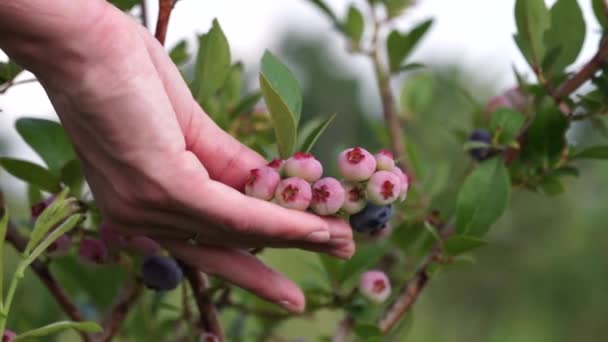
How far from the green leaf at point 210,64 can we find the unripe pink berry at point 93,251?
0.17 meters

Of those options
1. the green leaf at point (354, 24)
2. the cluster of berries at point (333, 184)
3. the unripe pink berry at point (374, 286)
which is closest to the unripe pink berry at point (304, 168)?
the cluster of berries at point (333, 184)

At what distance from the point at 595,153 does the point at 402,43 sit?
0.33 meters

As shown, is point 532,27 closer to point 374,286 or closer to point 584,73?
point 584,73

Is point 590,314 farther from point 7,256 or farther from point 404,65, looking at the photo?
point 404,65

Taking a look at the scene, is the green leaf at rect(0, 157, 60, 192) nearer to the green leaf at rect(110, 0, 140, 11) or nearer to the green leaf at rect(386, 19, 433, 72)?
the green leaf at rect(110, 0, 140, 11)

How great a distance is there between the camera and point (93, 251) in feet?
2.77

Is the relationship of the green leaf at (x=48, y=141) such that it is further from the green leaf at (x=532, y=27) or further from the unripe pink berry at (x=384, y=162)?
the green leaf at (x=532, y=27)

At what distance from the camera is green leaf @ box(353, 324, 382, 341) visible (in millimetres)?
897

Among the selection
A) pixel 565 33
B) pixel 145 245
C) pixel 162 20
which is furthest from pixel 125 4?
pixel 565 33

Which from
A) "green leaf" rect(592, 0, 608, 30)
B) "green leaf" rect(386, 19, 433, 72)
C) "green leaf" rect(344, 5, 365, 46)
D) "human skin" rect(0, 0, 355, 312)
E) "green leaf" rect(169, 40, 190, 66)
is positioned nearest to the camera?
"human skin" rect(0, 0, 355, 312)

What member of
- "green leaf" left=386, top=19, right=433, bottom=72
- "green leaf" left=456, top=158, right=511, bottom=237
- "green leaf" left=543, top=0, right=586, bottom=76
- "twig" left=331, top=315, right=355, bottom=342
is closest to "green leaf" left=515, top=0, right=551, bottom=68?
"green leaf" left=543, top=0, right=586, bottom=76

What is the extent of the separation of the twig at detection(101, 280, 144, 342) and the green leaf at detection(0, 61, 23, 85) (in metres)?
0.25

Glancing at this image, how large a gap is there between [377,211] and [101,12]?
0.81 feet

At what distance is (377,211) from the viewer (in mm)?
666
